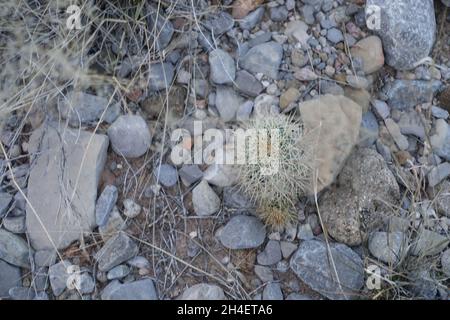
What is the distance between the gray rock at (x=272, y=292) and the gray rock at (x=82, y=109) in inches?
37.0

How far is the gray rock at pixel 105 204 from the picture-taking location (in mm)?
2176

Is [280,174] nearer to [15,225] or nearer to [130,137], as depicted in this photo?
[130,137]

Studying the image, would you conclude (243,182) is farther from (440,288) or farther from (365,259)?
(440,288)

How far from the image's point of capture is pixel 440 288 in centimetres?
205

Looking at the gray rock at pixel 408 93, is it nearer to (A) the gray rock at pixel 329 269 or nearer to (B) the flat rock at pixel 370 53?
(B) the flat rock at pixel 370 53

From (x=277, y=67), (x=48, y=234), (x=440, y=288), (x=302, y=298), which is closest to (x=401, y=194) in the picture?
(x=440, y=288)

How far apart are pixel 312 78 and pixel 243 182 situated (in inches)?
22.1

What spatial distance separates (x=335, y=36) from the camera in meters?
2.39

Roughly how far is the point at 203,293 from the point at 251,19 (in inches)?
44.2

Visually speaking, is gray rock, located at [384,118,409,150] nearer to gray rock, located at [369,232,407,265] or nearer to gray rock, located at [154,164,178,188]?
gray rock, located at [369,232,407,265]

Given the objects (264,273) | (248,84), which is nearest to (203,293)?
(264,273)

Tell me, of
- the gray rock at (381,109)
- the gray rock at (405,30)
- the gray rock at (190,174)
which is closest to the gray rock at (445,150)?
the gray rock at (381,109)

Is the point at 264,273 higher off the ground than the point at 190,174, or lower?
lower
